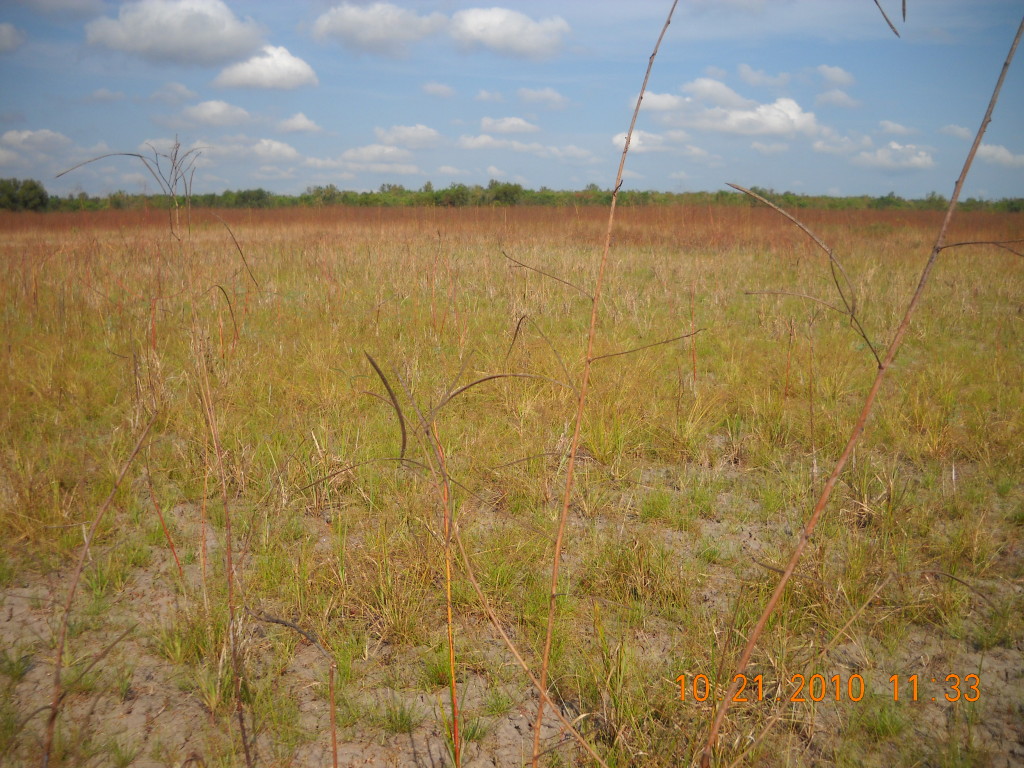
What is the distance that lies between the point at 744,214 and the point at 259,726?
54.2 feet

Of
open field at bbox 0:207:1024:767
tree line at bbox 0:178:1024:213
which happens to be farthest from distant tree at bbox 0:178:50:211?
open field at bbox 0:207:1024:767

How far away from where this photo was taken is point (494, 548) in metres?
2.14

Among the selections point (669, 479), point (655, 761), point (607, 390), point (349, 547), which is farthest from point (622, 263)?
point (655, 761)

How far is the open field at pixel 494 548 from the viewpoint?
1488mm

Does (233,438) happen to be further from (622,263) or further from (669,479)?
(622,263)

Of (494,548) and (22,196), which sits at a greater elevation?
(22,196)

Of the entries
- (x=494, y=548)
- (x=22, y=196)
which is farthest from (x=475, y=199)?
(x=494, y=548)

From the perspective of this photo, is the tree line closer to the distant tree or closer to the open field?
the distant tree

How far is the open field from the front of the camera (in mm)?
1488

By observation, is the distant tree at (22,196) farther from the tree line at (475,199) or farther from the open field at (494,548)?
the open field at (494,548)

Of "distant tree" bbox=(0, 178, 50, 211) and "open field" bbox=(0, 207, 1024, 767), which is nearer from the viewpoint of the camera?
"open field" bbox=(0, 207, 1024, 767)

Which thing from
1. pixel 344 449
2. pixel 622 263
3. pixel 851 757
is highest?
pixel 622 263

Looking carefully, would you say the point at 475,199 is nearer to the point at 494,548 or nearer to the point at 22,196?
the point at 22,196

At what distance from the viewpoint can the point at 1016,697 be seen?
160 cm
